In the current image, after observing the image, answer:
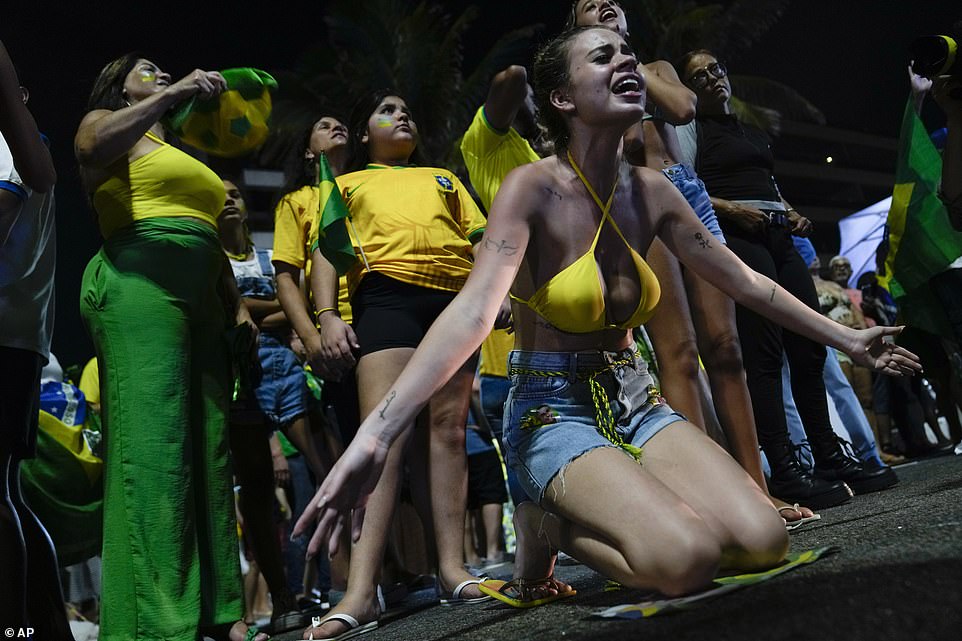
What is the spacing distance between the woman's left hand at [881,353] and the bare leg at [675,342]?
91 cm

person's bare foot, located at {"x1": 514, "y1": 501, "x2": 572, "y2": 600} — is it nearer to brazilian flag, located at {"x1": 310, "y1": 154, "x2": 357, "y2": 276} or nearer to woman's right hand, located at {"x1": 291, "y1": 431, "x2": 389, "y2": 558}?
woman's right hand, located at {"x1": 291, "y1": 431, "x2": 389, "y2": 558}

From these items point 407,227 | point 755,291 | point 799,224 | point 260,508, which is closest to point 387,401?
point 755,291

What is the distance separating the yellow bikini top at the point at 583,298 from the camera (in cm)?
230

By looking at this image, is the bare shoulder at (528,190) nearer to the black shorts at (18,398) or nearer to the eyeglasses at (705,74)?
the black shorts at (18,398)

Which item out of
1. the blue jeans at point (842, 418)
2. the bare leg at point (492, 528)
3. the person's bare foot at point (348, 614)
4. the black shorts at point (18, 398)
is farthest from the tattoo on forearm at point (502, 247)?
the bare leg at point (492, 528)

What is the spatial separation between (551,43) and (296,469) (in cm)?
318

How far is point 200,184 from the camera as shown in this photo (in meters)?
3.17

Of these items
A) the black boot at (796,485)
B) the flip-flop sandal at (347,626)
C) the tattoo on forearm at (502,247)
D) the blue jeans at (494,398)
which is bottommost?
the flip-flop sandal at (347,626)

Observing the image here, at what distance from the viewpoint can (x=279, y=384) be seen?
14.4 ft

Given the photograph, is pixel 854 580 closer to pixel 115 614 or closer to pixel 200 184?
pixel 115 614

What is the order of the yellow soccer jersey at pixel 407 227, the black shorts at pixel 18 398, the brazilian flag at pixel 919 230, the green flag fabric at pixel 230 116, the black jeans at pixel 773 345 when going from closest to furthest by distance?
the black shorts at pixel 18 398
the green flag fabric at pixel 230 116
the yellow soccer jersey at pixel 407 227
the black jeans at pixel 773 345
the brazilian flag at pixel 919 230

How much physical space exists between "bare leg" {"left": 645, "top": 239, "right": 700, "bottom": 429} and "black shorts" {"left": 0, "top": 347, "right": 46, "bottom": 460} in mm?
2027

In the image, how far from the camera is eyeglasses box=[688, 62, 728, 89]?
420 cm

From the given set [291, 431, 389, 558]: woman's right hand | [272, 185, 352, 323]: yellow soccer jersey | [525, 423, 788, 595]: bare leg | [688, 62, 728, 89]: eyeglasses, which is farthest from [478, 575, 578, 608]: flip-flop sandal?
[688, 62, 728, 89]: eyeglasses
